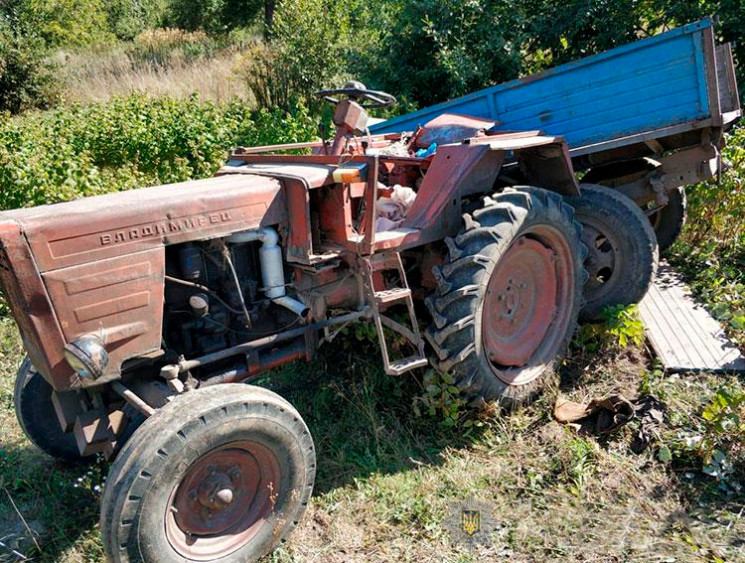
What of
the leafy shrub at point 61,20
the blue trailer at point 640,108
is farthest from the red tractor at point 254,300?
the leafy shrub at point 61,20

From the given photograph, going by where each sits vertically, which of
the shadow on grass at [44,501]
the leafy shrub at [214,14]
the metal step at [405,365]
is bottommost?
the shadow on grass at [44,501]

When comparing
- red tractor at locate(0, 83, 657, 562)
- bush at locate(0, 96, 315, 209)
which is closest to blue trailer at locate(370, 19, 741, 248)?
red tractor at locate(0, 83, 657, 562)

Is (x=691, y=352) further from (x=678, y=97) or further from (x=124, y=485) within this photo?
(x=124, y=485)

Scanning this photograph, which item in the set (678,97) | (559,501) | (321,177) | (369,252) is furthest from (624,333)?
(321,177)

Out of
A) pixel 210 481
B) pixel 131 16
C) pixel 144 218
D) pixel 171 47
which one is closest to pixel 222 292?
pixel 144 218

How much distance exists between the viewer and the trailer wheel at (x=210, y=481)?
2.23 metres

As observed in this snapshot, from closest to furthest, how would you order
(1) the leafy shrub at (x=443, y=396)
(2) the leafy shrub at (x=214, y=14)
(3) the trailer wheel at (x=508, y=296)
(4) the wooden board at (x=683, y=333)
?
(3) the trailer wheel at (x=508, y=296) → (1) the leafy shrub at (x=443, y=396) → (4) the wooden board at (x=683, y=333) → (2) the leafy shrub at (x=214, y=14)

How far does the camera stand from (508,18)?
26.9ft

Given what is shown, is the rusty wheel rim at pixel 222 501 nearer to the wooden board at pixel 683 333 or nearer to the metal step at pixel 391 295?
the metal step at pixel 391 295

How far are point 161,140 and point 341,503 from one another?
212 inches

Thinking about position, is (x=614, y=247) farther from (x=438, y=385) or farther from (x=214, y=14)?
(x=214, y=14)

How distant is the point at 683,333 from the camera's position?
422cm

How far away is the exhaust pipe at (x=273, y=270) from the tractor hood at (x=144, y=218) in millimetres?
63

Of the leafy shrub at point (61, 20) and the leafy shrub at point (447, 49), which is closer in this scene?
the leafy shrub at point (447, 49)
